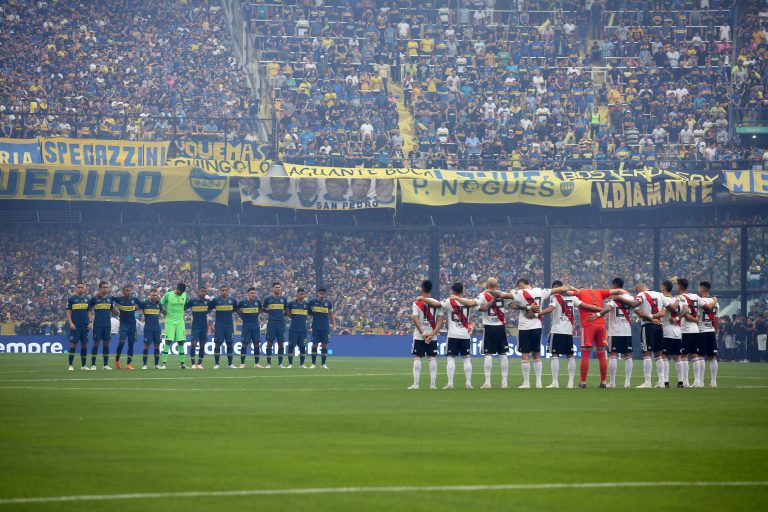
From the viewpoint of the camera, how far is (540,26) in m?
60.9

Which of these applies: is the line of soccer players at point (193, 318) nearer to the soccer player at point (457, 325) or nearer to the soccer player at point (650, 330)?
the soccer player at point (457, 325)

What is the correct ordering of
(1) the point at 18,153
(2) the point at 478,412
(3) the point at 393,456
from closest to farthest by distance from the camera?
(3) the point at 393,456
(2) the point at 478,412
(1) the point at 18,153

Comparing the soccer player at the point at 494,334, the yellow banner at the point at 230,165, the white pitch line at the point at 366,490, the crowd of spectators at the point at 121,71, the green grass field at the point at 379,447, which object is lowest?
the white pitch line at the point at 366,490

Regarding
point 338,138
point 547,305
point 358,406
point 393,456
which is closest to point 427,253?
point 338,138

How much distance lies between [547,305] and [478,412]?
778 cm

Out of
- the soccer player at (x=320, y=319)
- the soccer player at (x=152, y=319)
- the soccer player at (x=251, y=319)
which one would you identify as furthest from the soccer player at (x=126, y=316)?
the soccer player at (x=320, y=319)

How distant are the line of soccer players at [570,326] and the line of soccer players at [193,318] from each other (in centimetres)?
921

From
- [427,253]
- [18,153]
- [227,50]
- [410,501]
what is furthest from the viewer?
[227,50]

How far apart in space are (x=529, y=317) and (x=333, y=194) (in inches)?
932

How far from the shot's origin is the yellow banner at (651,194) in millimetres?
49000

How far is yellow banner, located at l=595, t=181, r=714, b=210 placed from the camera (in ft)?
161

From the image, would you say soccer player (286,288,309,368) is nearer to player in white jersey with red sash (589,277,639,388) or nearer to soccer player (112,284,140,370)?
soccer player (112,284,140,370)

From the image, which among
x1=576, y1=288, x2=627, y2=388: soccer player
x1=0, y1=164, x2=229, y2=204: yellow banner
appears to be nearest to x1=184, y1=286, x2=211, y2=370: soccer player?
x1=576, y1=288, x2=627, y2=388: soccer player

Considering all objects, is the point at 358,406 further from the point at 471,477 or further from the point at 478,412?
the point at 471,477
